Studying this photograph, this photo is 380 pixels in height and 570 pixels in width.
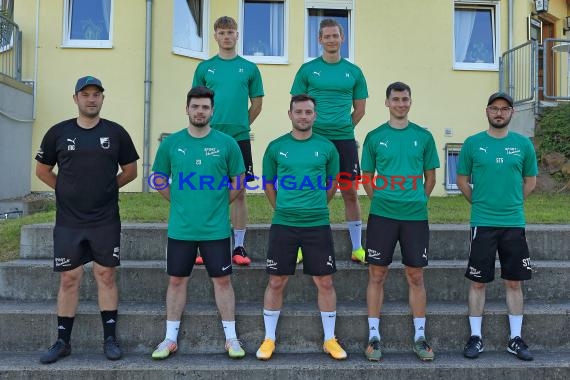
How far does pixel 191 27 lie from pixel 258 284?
6996mm

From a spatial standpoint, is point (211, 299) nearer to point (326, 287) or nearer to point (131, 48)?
point (326, 287)

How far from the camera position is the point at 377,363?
3.83m

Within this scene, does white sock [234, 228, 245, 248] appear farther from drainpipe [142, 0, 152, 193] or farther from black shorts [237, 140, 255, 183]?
drainpipe [142, 0, 152, 193]

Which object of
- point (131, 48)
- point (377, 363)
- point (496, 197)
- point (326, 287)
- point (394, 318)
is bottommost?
point (377, 363)

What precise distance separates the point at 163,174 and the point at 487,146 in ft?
8.45

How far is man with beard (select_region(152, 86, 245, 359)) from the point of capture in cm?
384

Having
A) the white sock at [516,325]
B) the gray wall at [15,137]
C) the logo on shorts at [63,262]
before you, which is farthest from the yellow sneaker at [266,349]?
the gray wall at [15,137]

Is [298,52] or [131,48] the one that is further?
[298,52]

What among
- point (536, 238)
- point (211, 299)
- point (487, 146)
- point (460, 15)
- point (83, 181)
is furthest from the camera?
point (460, 15)

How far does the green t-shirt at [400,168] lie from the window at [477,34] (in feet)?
24.9

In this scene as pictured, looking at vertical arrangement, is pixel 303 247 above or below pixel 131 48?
below

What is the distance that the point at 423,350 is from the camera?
12.8 ft

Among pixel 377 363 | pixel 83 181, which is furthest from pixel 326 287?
pixel 83 181

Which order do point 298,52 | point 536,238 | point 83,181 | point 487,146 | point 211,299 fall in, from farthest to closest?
point 298,52 < point 536,238 < point 211,299 < point 487,146 < point 83,181
